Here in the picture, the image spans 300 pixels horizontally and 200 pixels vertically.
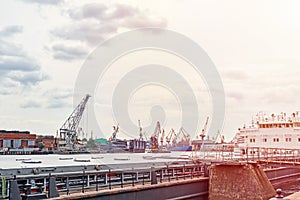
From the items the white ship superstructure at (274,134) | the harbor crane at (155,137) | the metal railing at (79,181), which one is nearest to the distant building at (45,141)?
the harbor crane at (155,137)

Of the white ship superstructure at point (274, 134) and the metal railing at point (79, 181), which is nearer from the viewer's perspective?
the metal railing at point (79, 181)

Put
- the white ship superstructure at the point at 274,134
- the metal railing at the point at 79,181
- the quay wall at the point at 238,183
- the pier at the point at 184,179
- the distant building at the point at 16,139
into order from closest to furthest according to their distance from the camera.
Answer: the metal railing at the point at 79,181 → the pier at the point at 184,179 → the quay wall at the point at 238,183 → the white ship superstructure at the point at 274,134 → the distant building at the point at 16,139

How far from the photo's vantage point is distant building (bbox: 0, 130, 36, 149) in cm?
9519

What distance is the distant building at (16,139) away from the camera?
95188 mm

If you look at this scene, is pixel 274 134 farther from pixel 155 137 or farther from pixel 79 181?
pixel 155 137

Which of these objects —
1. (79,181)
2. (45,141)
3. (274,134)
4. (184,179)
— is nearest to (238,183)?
(184,179)

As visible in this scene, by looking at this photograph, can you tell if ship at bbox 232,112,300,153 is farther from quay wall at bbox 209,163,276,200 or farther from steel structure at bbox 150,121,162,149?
steel structure at bbox 150,121,162,149

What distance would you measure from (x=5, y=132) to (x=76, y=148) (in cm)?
2137

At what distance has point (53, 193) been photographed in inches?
541

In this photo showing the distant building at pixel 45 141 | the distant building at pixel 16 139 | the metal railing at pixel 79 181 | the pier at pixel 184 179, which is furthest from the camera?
the distant building at pixel 45 141

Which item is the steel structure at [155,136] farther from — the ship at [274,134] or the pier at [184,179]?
the pier at [184,179]

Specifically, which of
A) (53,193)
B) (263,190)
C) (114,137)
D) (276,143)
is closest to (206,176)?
(263,190)

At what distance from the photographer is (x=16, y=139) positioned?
9700 cm

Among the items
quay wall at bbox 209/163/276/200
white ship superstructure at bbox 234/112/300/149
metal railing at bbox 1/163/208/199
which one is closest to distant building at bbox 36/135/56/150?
white ship superstructure at bbox 234/112/300/149
